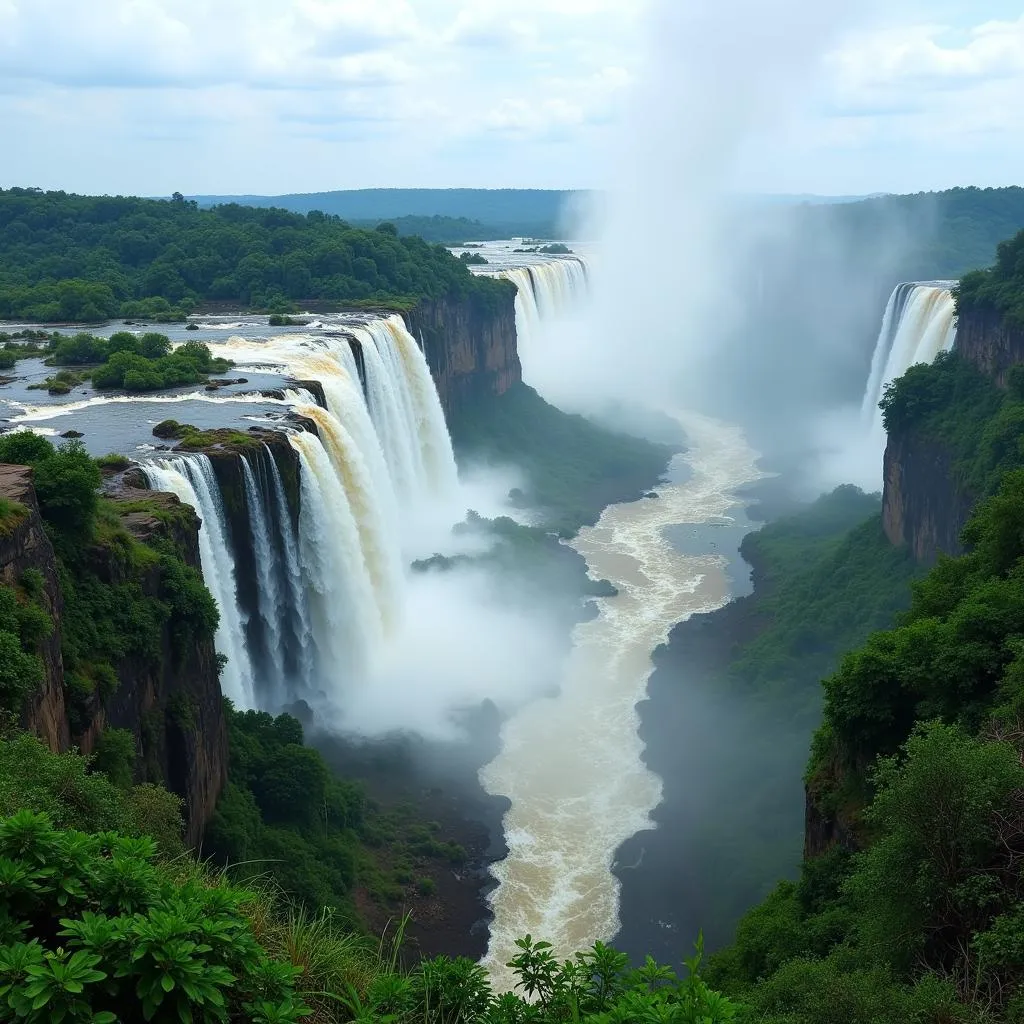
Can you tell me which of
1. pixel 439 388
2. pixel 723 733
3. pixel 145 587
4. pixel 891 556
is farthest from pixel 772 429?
pixel 145 587

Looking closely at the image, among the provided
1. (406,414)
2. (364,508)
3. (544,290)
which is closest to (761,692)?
(364,508)

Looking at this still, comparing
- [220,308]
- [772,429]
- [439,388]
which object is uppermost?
[220,308]

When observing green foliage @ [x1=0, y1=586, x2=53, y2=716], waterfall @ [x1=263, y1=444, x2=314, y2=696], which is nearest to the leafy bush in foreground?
green foliage @ [x1=0, y1=586, x2=53, y2=716]

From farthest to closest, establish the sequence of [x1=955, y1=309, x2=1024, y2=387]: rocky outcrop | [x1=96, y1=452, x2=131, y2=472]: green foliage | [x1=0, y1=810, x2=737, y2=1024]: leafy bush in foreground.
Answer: [x1=955, y1=309, x2=1024, y2=387]: rocky outcrop
[x1=96, y1=452, x2=131, y2=472]: green foliage
[x1=0, y1=810, x2=737, y2=1024]: leafy bush in foreground

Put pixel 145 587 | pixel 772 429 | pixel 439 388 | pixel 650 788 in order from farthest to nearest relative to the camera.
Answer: pixel 772 429, pixel 439 388, pixel 650 788, pixel 145 587

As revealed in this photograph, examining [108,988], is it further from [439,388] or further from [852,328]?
[852,328]

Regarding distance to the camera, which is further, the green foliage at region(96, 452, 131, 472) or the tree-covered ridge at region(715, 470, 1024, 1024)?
the green foliage at region(96, 452, 131, 472)

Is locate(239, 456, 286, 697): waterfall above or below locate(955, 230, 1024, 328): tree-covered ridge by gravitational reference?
below

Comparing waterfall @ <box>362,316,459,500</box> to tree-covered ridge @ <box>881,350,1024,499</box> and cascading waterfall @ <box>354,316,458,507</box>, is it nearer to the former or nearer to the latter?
cascading waterfall @ <box>354,316,458,507</box>
